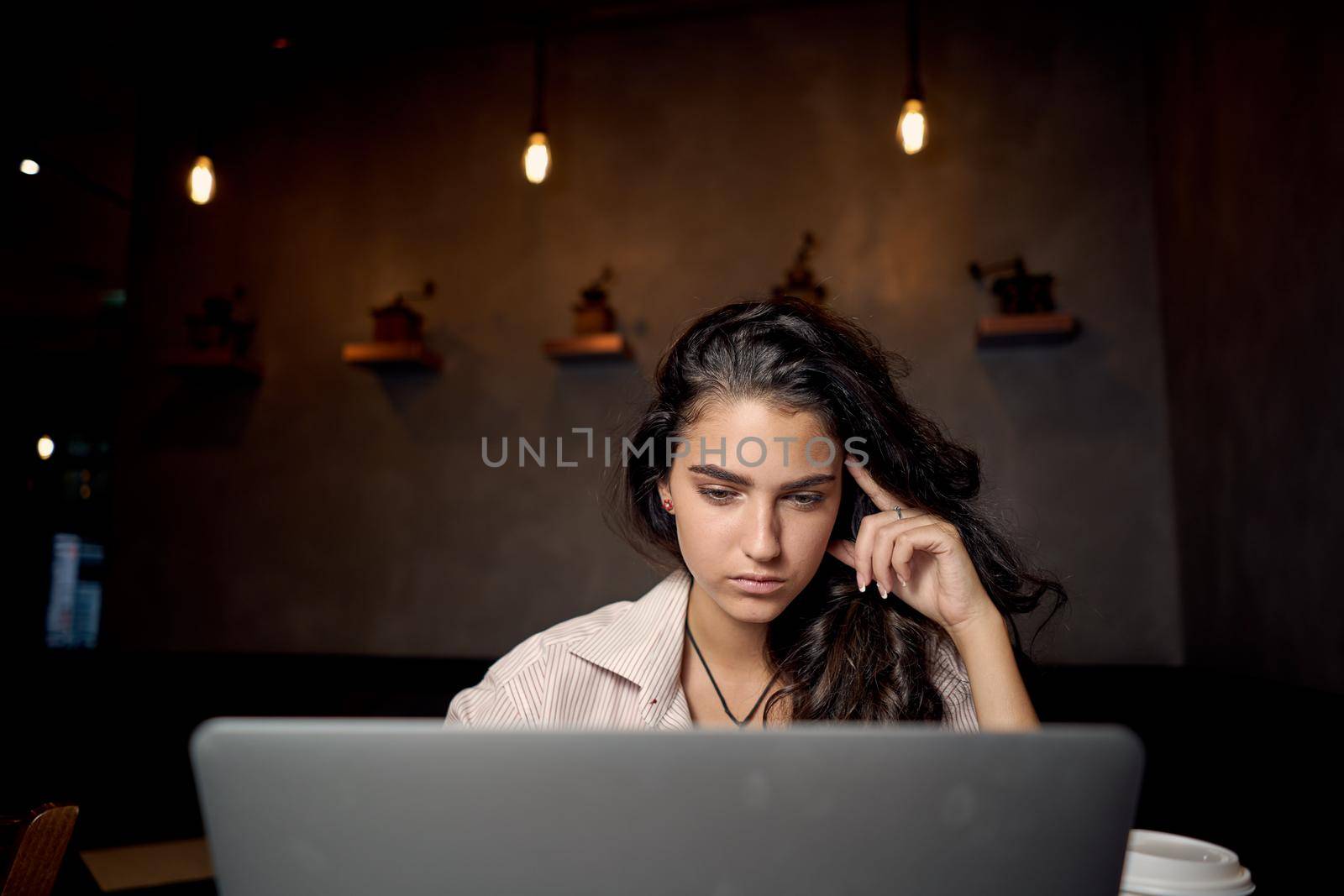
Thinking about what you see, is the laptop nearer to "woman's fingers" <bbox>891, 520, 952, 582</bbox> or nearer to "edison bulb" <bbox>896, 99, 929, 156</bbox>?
"woman's fingers" <bbox>891, 520, 952, 582</bbox>

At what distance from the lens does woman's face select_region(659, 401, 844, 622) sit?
3.87ft

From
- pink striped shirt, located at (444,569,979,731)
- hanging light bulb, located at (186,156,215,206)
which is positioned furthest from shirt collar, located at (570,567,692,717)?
hanging light bulb, located at (186,156,215,206)

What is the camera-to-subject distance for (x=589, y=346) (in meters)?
3.28

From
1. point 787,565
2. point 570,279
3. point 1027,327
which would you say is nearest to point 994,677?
point 787,565

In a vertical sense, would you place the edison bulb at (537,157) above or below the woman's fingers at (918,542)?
above

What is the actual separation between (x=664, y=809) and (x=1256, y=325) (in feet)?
8.01

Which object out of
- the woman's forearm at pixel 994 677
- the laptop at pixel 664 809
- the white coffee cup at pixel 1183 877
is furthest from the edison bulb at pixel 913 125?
the laptop at pixel 664 809

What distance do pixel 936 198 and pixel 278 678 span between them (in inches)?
114

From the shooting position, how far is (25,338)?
3586 millimetres

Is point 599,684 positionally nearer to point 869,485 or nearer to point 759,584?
point 759,584

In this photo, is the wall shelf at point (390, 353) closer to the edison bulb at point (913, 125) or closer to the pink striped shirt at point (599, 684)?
the edison bulb at point (913, 125)

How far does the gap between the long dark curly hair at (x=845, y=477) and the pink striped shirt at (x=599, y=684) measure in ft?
0.31

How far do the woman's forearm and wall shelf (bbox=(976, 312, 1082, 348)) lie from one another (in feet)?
6.79

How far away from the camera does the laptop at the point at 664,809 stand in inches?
15.9
